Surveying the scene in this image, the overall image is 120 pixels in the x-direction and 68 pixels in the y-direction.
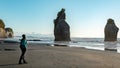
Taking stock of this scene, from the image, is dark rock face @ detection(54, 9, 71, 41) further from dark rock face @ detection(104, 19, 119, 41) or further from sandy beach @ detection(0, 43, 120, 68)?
sandy beach @ detection(0, 43, 120, 68)

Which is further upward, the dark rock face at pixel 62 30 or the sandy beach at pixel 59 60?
the dark rock face at pixel 62 30

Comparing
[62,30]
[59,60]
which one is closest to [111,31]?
[62,30]

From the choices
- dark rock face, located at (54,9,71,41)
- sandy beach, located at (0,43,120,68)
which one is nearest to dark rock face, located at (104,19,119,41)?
dark rock face, located at (54,9,71,41)

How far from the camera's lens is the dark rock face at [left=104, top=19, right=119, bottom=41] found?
12418 centimetres

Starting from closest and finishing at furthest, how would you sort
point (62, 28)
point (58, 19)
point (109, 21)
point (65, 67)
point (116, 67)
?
point (65, 67)
point (116, 67)
point (62, 28)
point (58, 19)
point (109, 21)

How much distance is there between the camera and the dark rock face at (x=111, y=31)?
124 meters

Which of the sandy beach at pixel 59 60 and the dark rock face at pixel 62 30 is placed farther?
the dark rock face at pixel 62 30

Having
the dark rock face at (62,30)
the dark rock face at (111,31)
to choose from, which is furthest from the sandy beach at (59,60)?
the dark rock face at (111,31)

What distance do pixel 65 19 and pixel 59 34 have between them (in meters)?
9.24

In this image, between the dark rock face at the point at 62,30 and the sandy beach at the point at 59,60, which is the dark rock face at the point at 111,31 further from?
the sandy beach at the point at 59,60

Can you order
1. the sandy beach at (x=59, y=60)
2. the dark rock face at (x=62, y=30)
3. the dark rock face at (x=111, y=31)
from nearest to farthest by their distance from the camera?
the sandy beach at (x=59, y=60)
the dark rock face at (x=62, y=30)
the dark rock face at (x=111, y=31)

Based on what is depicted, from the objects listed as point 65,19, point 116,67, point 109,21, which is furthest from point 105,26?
point 116,67

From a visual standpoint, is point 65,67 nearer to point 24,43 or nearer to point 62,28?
point 24,43

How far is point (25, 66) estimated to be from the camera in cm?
1720
